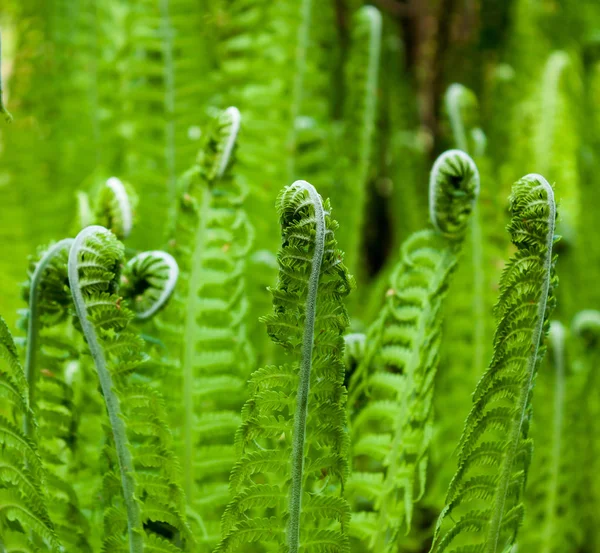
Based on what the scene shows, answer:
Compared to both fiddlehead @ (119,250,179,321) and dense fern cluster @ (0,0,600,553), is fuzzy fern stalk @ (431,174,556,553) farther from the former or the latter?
fiddlehead @ (119,250,179,321)

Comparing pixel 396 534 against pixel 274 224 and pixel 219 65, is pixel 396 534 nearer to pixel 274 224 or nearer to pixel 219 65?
pixel 274 224

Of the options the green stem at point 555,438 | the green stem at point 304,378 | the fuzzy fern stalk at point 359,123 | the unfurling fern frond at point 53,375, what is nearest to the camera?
the green stem at point 304,378

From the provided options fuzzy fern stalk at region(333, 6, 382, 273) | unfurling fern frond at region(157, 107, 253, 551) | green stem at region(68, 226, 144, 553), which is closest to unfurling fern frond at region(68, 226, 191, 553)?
green stem at region(68, 226, 144, 553)

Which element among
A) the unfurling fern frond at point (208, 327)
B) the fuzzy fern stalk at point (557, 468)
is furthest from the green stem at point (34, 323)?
the fuzzy fern stalk at point (557, 468)

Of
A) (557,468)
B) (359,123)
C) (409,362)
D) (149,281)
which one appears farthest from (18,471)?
(359,123)

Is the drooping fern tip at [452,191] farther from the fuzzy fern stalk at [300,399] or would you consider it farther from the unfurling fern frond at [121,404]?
the unfurling fern frond at [121,404]

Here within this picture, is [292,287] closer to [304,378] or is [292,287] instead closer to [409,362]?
[304,378]

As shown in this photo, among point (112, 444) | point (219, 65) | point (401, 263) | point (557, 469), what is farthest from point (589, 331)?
point (219, 65)
